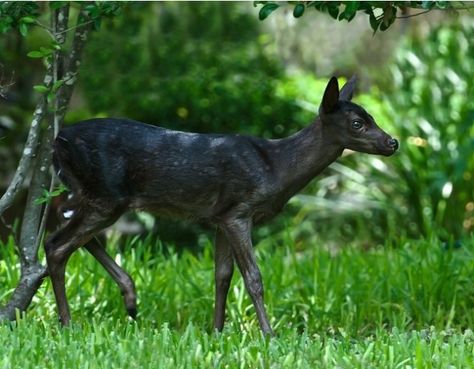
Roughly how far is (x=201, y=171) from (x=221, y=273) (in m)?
0.67

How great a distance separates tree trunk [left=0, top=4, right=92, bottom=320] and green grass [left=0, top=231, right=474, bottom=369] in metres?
0.21

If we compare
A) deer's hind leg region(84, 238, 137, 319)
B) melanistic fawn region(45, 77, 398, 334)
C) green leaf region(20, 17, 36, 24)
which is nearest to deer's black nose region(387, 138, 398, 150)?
melanistic fawn region(45, 77, 398, 334)

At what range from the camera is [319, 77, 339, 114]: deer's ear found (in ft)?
18.3

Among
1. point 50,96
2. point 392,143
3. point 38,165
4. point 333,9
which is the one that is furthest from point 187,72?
point 392,143

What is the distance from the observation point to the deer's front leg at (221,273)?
239 inches

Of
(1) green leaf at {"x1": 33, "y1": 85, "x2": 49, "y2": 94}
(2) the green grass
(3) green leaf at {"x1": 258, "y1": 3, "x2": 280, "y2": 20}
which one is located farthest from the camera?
(3) green leaf at {"x1": 258, "y1": 3, "x2": 280, "y2": 20}

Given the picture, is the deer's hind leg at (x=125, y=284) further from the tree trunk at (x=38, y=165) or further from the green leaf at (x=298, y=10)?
the green leaf at (x=298, y=10)

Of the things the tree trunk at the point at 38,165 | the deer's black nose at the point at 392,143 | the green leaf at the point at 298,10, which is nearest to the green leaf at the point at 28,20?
the tree trunk at the point at 38,165

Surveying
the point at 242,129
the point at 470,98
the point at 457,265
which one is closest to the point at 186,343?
the point at 457,265

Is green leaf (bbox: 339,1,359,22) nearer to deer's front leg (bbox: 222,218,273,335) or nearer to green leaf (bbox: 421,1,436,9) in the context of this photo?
green leaf (bbox: 421,1,436,9)

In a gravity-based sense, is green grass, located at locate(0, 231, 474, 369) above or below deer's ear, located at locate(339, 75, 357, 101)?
below

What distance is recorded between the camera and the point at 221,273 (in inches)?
239

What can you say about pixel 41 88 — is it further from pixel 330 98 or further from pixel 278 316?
pixel 278 316

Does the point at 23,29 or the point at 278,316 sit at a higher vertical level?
the point at 23,29
